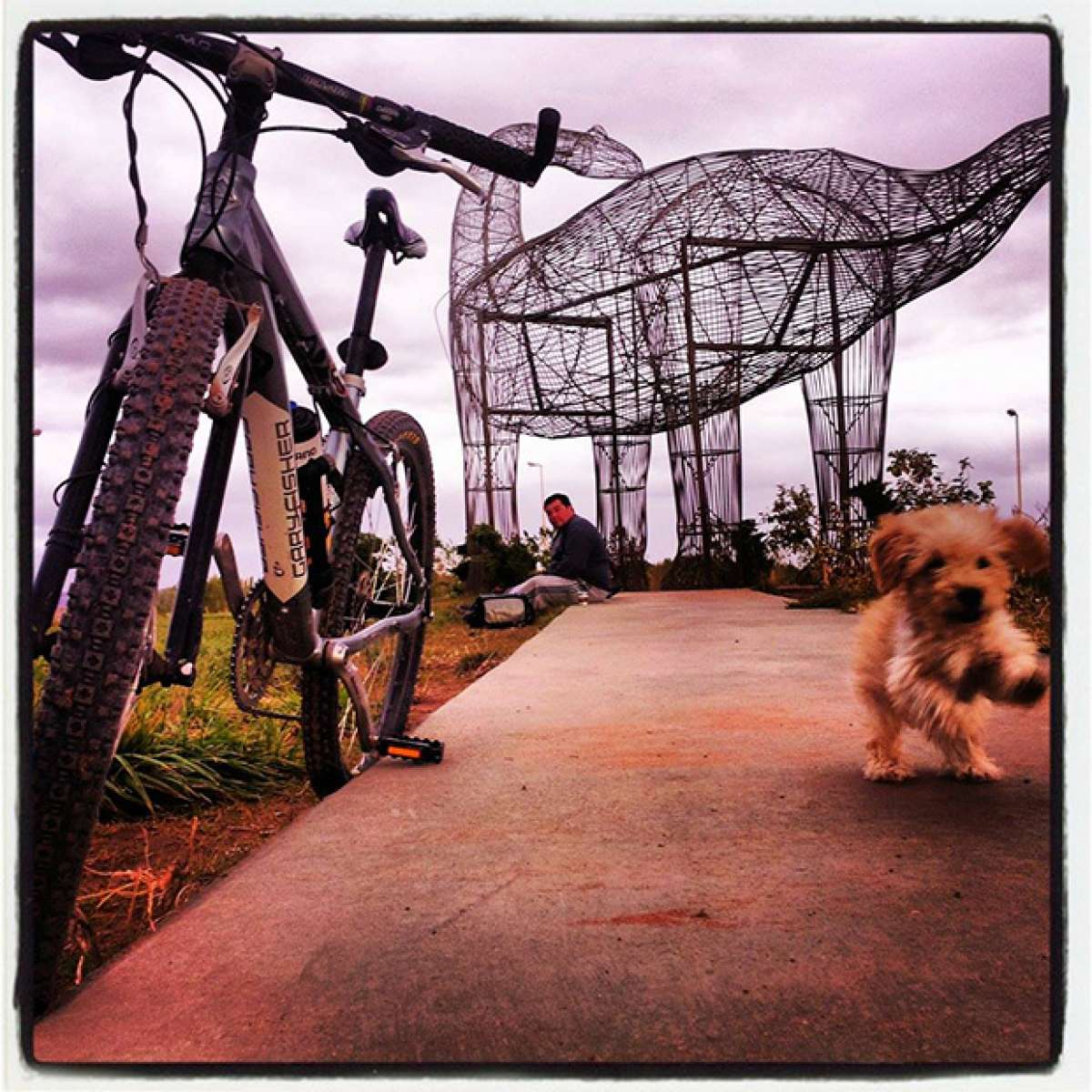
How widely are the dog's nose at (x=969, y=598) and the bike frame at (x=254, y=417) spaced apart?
97 cm

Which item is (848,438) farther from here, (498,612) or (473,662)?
(473,662)

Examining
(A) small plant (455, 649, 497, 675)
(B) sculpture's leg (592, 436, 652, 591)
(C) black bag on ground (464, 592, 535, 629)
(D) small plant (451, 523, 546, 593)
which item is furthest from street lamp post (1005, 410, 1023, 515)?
(A) small plant (455, 649, 497, 675)

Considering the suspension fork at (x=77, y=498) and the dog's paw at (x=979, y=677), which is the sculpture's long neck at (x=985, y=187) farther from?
the suspension fork at (x=77, y=498)

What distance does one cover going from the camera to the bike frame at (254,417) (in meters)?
1.17

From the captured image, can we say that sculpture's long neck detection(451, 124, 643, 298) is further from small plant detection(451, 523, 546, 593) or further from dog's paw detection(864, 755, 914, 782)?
dog's paw detection(864, 755, 914, 782)

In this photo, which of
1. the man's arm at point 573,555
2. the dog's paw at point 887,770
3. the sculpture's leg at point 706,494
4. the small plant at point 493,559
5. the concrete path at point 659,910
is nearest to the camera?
the concrete path at point 659,910

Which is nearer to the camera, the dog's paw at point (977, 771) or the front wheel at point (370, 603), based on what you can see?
the dog's paw at point (977, 771)

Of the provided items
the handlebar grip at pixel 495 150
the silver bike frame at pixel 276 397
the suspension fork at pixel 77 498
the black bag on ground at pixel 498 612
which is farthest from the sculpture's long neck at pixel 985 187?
the black bag on ground at pixel 498 612

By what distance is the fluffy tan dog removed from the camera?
1139mm

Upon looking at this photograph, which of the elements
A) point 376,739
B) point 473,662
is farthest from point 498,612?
point 376,739

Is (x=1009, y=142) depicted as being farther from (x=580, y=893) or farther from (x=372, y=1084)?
(x=372, y=1084)

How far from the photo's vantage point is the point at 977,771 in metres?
1.45

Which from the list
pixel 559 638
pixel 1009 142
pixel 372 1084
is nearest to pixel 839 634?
pixel 1009 142

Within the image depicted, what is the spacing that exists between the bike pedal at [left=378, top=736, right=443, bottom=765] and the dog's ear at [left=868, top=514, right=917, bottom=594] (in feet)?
3.61
